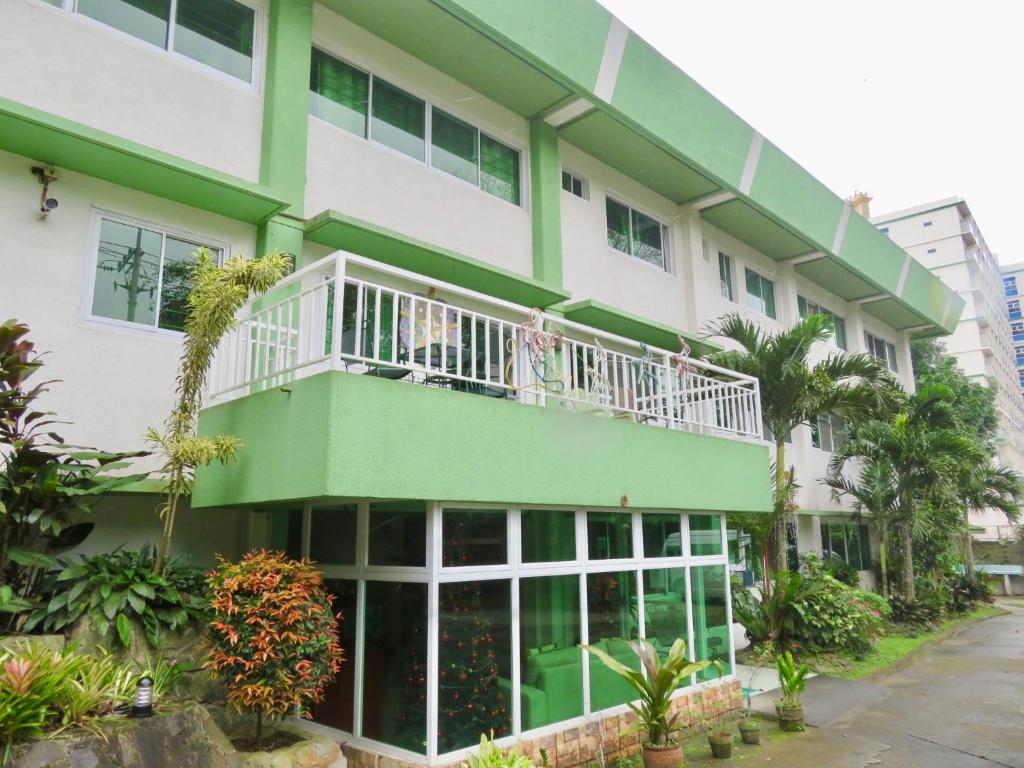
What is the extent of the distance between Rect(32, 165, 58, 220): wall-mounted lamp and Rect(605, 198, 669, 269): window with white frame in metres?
8.43

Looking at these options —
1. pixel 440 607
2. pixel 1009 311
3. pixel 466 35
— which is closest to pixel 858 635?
pixel 440 607

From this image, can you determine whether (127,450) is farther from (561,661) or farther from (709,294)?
(709,294)

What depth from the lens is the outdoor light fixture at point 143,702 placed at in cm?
446

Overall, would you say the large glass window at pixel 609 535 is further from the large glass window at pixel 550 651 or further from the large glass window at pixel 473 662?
the large glass window at pixel 473 662

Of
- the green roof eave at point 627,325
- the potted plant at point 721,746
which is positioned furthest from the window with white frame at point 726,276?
the potted plant at point 721,746

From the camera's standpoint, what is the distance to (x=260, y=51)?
8.23 meters

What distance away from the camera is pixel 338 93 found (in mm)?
8992

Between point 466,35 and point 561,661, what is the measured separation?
7.59 m

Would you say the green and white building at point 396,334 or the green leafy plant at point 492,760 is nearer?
the green leafy plant at point 492,760

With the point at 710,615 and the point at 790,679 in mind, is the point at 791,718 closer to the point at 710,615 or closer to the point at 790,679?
the point at 790,679

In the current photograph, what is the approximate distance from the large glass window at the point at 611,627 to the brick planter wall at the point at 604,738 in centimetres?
21

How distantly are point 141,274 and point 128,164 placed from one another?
1.03m

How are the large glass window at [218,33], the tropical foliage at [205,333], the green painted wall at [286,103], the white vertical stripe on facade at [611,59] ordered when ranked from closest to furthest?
1. the tropical foliage at [205,333]
2. the large glass window at [218,33]
3. the green painted wall at [286,103]
4. the white vertical stripe on facade at [611,59]

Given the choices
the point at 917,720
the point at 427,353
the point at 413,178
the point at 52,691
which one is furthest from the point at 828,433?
the point at 52,691
